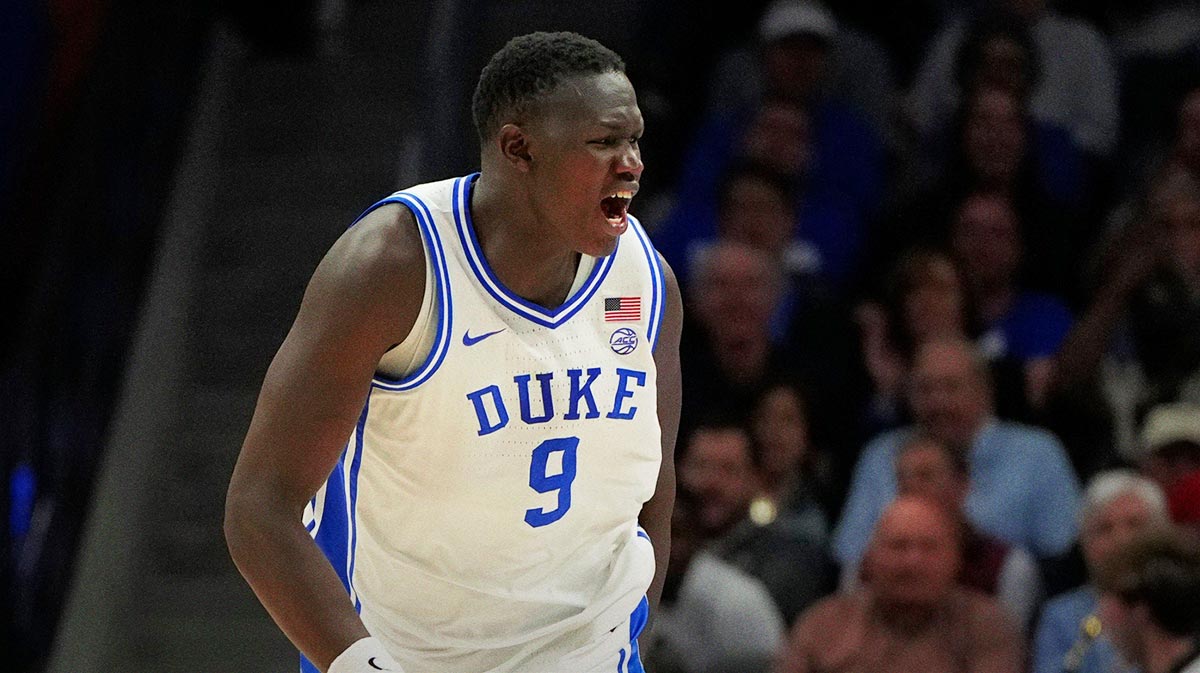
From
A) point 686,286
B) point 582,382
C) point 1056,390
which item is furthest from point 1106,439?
point 582,382

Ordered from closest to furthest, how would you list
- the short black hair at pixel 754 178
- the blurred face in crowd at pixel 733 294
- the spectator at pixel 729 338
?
1. the spectator at pixel 729 338
2. the blurred face in crowd at pixel 733 294
3. the short black hair at pixel 754 178

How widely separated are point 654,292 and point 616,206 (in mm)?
278

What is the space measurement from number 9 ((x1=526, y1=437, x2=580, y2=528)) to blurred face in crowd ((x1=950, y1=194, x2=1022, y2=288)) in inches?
131

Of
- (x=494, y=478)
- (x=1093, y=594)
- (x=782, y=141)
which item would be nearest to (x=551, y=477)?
(x=494, y=478)

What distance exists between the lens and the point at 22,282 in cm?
573

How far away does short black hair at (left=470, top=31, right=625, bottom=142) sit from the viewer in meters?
2.72

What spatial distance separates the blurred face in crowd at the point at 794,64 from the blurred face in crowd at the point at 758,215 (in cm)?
56

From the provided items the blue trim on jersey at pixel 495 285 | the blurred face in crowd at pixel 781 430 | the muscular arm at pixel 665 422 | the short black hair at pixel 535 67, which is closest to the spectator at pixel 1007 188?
the blurred face in crowd at pixel 781 430

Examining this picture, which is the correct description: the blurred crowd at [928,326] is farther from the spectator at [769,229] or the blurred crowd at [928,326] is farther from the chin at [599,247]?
the chin at [599,247]

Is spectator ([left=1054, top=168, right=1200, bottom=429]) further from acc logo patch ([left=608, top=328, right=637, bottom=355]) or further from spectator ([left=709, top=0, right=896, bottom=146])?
acc logo patch ([left=608, top=328, right=637, bottom=355])

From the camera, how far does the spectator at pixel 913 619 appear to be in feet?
16.1

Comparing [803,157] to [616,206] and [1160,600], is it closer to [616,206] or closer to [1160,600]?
[1160,600]

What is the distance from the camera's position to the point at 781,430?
5.55 m

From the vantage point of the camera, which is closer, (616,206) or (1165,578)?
(616,206)
